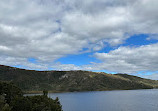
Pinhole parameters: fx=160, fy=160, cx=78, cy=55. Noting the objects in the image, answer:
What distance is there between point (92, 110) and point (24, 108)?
8183 centimetres

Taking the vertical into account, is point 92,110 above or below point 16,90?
below

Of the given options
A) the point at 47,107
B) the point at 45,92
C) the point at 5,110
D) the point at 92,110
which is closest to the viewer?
the point at 5,110

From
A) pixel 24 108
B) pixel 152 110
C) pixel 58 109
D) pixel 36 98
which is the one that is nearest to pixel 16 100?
pixel 24 108

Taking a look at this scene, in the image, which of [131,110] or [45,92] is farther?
[131,110]

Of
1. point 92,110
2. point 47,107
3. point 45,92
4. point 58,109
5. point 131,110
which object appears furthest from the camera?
point 92,110

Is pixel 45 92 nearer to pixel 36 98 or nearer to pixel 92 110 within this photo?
pixel 36 98

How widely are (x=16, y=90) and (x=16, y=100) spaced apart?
87.6 ft

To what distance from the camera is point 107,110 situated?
5399 inches

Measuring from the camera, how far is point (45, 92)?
9688cm

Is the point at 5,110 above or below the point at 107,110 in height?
above

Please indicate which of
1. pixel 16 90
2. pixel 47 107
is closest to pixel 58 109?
pixel 47 107

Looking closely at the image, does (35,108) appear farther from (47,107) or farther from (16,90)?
(16,90)

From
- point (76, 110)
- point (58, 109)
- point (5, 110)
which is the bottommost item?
point (76, 110)

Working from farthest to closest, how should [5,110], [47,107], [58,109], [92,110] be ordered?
[92,110]
[58,109]
[47,107]
[5,110]
